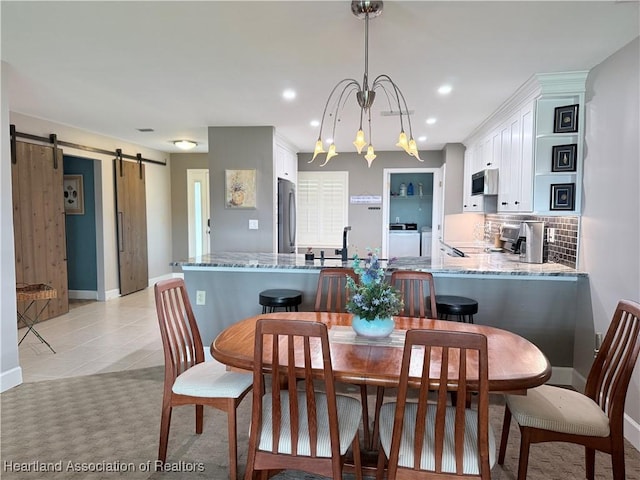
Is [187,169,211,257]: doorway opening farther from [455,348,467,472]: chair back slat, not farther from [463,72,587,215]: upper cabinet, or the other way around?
[455,348,467,472]: chair back slat

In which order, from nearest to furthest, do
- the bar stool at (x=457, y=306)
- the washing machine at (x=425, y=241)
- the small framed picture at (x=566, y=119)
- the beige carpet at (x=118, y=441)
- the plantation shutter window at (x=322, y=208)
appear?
the beige carpet at (x=118, y=441) → the bar stool at (x=457, y=306) → the small framed picture at (x=566, y=119) → the plantation shutter window at (x=322, y=208) → the washing machine at (x=425, y=241)

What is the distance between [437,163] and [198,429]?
18.9ft

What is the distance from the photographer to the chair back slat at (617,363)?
1.71 metres

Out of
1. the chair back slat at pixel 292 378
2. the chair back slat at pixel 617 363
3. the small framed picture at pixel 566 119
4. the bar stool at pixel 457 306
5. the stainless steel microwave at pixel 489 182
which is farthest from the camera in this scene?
the stainless steel microwave at pixel 489 182

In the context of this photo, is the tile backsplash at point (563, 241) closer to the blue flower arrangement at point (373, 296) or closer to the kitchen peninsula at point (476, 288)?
the kitchen peninsula at point (476, 288)

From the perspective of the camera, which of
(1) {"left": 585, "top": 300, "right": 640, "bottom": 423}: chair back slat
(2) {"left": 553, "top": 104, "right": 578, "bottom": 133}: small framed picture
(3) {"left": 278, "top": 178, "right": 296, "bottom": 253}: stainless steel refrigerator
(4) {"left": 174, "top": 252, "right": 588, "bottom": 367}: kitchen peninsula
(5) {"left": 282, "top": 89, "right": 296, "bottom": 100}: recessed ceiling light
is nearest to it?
(1) {"left": 585, "top": 300, "right": 640, "bottom": 423}: chair back slat

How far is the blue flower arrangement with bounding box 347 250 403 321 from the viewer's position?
6.48 feet

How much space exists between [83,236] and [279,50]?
481cm

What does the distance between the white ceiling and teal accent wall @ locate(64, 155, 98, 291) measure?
1.80 meters

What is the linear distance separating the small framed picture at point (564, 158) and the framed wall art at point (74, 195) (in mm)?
6034

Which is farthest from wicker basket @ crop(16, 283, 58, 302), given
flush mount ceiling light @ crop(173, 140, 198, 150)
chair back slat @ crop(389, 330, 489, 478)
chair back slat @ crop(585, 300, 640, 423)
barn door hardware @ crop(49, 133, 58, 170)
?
chair back slat @ crop(585, 300, 640, 423)

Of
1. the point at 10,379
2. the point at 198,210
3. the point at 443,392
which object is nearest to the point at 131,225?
the point at 198,210

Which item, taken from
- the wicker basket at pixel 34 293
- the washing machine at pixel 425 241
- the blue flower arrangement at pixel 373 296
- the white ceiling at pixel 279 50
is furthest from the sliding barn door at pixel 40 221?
the washing machine at pixel 425 241

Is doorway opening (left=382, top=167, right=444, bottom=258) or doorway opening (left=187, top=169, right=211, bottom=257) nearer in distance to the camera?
doorway opening (left=382, top=167, right=444, bottom=258)
